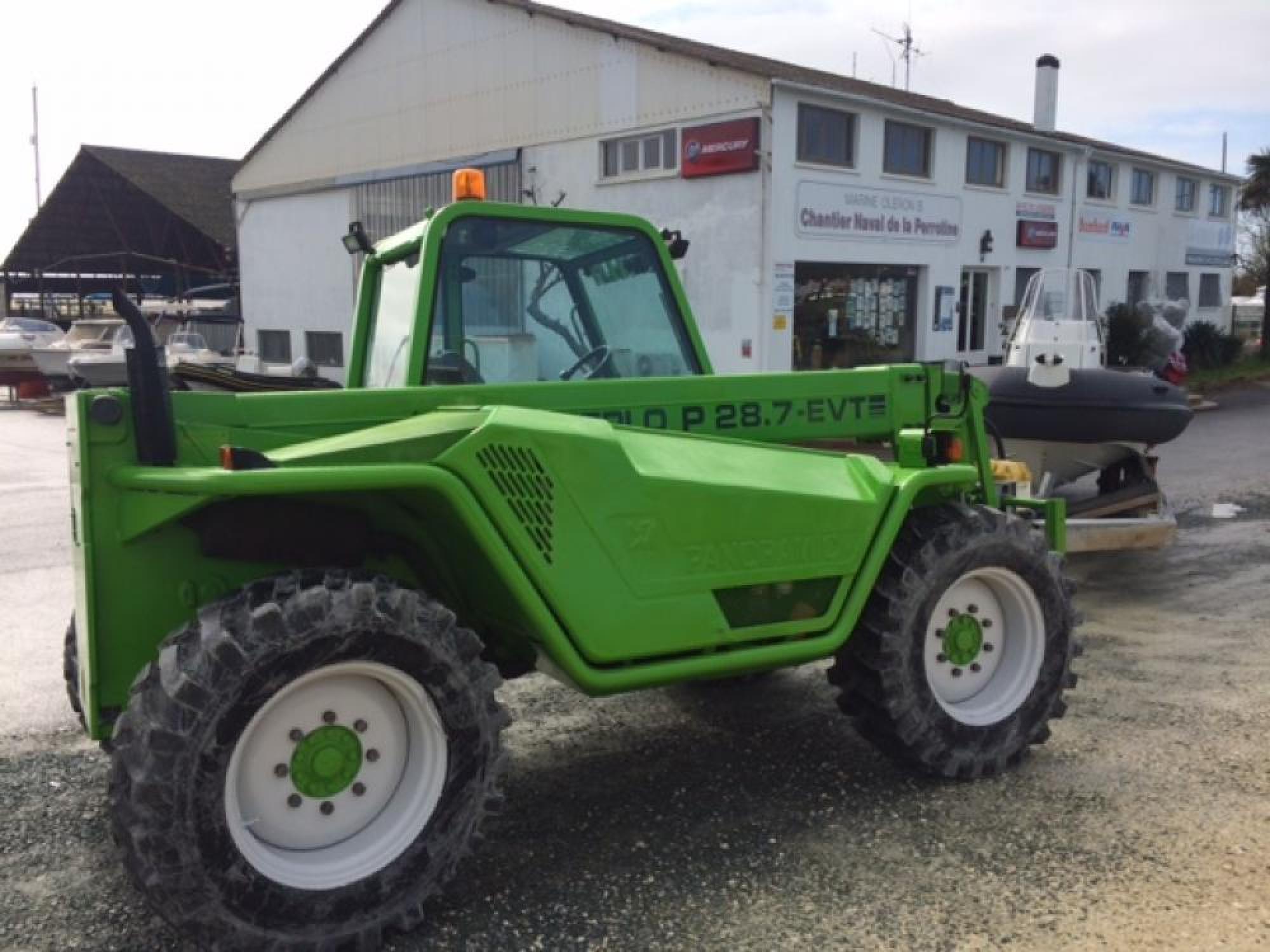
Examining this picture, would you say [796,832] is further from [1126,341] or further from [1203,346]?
[1203,346]

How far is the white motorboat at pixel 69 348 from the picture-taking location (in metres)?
23.2

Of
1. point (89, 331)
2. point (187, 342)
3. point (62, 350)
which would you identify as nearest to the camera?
point (187, 342)

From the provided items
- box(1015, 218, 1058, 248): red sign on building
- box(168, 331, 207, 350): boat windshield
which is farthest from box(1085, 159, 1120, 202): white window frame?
box(168, 331, 207, 350): boat windshield

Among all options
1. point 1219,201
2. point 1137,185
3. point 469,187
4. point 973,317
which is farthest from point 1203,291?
point 469,187

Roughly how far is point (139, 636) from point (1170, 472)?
452 inches

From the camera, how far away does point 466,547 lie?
3145mm

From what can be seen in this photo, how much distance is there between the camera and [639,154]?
1912 centimetres

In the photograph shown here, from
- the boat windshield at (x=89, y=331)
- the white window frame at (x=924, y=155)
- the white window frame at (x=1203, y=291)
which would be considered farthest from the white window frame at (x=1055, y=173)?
the boat windshield at (x=89, y=331)

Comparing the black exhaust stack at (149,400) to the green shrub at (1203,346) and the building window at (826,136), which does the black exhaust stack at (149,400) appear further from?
the green shrub at (1203,346)

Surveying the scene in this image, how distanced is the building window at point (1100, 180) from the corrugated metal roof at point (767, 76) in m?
0.33

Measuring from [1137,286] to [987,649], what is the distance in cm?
2675

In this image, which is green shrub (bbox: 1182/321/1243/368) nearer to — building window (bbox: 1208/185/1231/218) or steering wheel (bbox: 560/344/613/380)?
building window (bbox: 1208/185/1231/218)

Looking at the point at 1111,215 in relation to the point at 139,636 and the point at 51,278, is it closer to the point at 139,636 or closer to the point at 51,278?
the point at 139,636

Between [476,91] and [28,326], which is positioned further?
[28,326]
